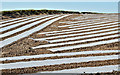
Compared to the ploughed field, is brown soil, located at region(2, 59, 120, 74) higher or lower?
lower

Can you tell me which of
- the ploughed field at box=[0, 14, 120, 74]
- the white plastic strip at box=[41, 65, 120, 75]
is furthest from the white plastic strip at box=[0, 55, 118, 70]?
the white plastic strip at box=[41, 65, 120, 75]

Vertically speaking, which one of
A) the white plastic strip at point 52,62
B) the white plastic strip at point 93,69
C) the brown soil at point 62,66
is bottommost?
the white plastic strip at point 93,69

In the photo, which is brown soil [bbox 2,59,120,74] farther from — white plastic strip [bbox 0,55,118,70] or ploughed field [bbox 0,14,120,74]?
white plastic strip [bbox 0,55,118,70]

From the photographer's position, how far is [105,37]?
29.8ft

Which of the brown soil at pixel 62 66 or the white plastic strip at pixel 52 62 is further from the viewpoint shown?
the white plastic strip at pixel 52 62

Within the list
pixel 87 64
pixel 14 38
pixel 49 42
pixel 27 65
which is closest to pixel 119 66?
pixel 87 64

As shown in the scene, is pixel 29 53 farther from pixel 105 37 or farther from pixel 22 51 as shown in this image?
pixel 105 37

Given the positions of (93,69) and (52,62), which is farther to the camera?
(52,62)

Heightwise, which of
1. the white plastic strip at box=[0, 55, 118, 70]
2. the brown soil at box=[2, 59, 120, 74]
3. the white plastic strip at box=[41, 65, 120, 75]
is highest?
the white plastic strip at box=[0, 55, 118, 70]

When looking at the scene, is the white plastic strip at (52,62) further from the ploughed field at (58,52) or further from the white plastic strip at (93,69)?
the white plastic strip at (93,69)

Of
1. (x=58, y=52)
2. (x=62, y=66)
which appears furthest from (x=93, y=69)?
(x=58, y=52)

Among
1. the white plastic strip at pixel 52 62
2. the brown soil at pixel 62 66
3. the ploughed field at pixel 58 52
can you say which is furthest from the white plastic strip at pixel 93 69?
the white plastic strip at pixel 52 62

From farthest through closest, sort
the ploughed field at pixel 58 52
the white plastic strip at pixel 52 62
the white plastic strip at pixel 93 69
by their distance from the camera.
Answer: the white plastic strip at pixel 52 62
the ploughed field at pixel 58 52
the white plastic strip at pixel 93 69

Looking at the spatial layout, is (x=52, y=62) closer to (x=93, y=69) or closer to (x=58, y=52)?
(x=58, y=52)
